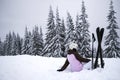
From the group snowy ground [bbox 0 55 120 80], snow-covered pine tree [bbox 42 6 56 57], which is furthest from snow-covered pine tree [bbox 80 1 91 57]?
snowy ground [bbox 0 55 120 80]

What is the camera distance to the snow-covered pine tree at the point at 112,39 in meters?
26.5

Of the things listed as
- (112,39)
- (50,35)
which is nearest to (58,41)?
(50,35)

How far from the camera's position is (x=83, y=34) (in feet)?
97.7

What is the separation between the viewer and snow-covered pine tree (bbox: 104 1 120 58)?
26.5m

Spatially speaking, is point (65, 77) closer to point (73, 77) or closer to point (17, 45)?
point (73, 77)

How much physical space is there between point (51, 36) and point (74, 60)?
1045 inches

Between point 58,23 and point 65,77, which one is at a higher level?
point 58,23

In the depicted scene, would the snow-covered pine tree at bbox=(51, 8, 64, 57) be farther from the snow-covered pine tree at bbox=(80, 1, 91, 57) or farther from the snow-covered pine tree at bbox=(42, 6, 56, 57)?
the snow-covered pine tree at bbox=(80, 1, 91, 57)

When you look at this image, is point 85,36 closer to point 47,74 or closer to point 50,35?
point 50,35

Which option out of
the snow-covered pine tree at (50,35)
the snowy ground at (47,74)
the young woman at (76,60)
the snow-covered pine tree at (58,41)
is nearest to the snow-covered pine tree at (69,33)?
the snow-covered pine tree at (58,41)

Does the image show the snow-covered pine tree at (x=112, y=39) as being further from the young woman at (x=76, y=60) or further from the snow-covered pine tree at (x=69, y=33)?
the young woman at (x=76, y=60)

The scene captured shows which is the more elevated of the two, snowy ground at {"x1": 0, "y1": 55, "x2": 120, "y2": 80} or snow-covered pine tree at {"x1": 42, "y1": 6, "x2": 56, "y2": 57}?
snow-covered pine tree at {"x1": 42, "y1": 6, "x2": 56, "y2": 57}

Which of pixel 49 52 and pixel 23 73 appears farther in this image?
pixel 49 52

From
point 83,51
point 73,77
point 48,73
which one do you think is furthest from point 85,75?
point 83,51
